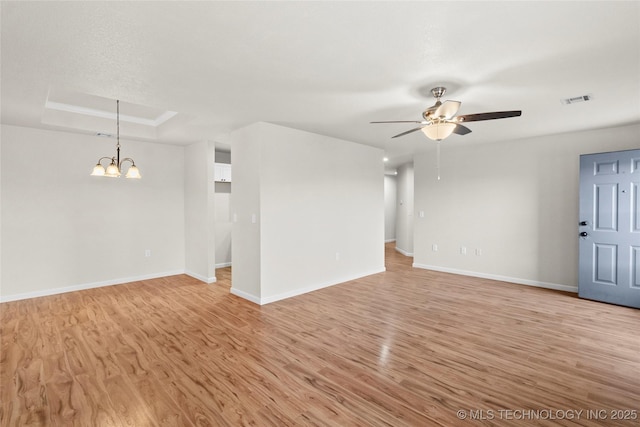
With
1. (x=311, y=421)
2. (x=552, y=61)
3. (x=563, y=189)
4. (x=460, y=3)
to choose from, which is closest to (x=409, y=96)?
(x=552, y=61)

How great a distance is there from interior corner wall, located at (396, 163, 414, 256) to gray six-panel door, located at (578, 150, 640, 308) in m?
4.16

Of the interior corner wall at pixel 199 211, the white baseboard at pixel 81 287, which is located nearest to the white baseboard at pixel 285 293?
the interior corner wall at pixel 199 211

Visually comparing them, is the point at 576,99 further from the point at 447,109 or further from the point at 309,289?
the point at 309,289

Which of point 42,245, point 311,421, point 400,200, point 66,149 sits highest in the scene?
point 66,149

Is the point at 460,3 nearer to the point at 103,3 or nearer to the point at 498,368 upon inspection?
the point at 103,3

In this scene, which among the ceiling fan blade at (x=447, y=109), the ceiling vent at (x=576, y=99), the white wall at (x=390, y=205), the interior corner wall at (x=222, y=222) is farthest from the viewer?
the white wall at (x=390, y=205)

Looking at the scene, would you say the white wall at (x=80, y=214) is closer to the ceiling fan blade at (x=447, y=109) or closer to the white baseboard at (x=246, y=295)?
the white baseboard at (x=246, y=295)

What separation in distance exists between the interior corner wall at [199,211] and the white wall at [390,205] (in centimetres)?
669

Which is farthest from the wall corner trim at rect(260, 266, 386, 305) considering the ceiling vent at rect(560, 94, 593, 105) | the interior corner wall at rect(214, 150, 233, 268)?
the ceiling vent at rect(560, 94, 593, 105)

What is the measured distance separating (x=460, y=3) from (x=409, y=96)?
142 centimetres

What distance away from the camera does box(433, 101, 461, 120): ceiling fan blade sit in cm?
262

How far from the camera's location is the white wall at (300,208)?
4.16m

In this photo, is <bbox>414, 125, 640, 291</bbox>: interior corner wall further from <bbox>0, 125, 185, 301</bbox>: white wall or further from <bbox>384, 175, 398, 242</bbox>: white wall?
<bbox>0, 125, 185, 301</bbox>: white wall

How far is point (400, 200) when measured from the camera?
905 cm
